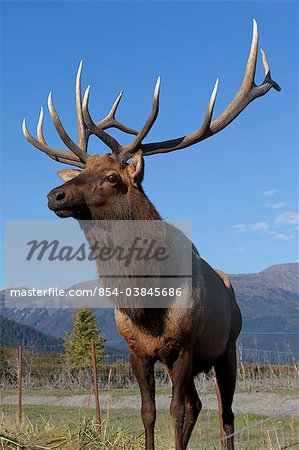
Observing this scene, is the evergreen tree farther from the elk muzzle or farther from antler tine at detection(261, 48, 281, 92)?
the elk muzzle

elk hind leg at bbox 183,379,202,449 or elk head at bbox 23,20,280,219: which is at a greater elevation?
elk head at bbox 23,20,280,219

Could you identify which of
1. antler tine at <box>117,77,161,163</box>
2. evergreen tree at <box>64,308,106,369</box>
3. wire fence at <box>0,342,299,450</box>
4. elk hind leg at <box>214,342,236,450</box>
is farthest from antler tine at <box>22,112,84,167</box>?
evergreen tree at <box>64,308,106,369</box>

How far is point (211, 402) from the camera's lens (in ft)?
51.6

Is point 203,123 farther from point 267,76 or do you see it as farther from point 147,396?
point 147,396

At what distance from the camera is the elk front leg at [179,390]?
5.09 m

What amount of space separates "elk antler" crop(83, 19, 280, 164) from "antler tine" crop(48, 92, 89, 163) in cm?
36

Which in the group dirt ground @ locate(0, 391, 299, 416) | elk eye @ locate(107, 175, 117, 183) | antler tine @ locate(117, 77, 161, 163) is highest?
antler tine @ locate(117, 77, 161, 163)

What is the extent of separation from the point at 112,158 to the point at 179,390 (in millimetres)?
2181

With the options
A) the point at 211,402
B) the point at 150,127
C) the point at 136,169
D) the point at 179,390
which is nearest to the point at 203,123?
the point at 150,127

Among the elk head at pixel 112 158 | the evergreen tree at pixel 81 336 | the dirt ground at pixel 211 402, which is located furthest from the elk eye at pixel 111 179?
the evergreen tree at pixel 81 336

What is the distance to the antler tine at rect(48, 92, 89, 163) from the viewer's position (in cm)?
609

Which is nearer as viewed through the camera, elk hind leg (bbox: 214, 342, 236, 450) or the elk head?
the elk head

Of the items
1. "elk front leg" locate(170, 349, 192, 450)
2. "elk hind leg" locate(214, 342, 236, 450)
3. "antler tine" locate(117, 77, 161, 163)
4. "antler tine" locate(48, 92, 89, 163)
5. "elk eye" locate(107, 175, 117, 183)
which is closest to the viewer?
"elk front leg" locate(170, 349, 192, 450)

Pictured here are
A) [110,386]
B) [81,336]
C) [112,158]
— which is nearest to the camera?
[112,158]
